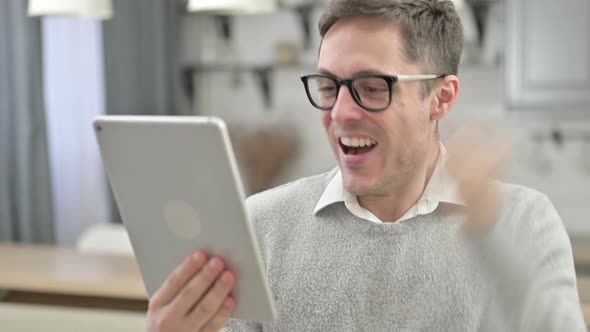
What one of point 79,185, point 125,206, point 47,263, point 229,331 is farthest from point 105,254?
point 125,206

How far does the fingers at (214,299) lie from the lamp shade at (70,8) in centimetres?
143

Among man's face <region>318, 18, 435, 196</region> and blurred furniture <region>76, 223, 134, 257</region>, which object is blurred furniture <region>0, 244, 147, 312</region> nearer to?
blurred furniture <region>76, 223, 134, 257</region>

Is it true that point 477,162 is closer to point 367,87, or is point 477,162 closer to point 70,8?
point 367,87

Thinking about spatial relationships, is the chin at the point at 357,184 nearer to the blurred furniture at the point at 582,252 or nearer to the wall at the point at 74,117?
the blurred furniture at the point at 582,252

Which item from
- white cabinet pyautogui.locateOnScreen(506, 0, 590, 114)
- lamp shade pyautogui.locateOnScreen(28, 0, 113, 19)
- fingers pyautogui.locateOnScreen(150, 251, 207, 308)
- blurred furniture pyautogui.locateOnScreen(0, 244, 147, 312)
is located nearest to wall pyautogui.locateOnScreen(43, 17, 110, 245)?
blurred furniture pyautogui.locateOnScreen(0, 244, 147, 312)

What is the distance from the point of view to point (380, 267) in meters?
1.50

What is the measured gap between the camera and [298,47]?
14.3ft

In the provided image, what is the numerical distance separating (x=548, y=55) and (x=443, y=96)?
209cm

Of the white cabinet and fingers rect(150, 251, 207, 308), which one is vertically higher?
the white cabinet

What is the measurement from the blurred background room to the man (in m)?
0.92

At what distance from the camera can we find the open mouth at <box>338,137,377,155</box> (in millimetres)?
1449

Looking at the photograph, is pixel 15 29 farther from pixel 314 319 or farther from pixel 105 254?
pixel 314 319

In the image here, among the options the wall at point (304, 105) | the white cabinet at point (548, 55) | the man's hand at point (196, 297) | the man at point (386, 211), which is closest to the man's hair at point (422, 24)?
the man at point (386, 211)

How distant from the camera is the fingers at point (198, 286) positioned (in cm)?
121
